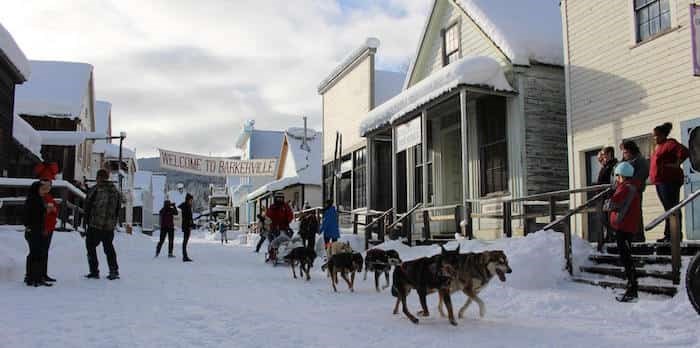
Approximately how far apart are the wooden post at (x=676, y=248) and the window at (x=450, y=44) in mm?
11056

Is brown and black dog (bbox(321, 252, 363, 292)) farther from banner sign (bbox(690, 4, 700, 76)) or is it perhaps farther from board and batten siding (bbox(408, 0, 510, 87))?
board and batten siding (bbox(408, 0, 510, 87))

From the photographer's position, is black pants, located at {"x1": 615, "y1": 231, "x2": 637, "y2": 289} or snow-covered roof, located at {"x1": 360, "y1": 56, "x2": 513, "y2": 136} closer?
black pants, located at {"x1": 615, "y1": 231, "x2": 637, "y2": 289}

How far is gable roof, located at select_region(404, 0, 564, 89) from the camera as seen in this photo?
48.5ft

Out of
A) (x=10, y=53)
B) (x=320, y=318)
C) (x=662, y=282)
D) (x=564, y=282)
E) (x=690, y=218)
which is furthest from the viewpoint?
(x=10, y=53)

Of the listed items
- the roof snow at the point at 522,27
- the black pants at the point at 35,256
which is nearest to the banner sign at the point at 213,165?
the roof snow at the point at 522,27

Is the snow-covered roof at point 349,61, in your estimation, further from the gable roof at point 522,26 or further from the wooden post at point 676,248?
the wooden post at point 676,248

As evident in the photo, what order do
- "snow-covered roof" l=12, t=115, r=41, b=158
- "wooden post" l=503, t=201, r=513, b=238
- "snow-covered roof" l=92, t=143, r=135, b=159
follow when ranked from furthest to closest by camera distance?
"snow-covered roof" l=92, t=143, r=135, b=159 < "snow-covered roof" l=12, t=115, r=41, b=158 < "wooden post" l=503, t=201, r=513, b=238

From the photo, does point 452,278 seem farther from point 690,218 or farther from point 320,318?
point 690,218

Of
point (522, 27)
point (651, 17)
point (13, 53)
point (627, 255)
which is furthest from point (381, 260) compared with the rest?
point (13, 53)

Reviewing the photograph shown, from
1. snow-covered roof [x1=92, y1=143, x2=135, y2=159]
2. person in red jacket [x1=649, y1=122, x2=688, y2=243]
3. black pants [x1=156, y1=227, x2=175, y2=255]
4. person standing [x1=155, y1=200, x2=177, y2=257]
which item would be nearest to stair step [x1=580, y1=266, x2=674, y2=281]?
person in red jacket [x1=649, y1=122, x2=688, y2=243]

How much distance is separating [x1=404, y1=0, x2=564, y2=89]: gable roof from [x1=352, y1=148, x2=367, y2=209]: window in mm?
7772

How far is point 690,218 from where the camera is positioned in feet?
33.7

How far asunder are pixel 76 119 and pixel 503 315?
2682cm

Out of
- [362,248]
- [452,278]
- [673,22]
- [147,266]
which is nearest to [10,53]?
[147,266]
